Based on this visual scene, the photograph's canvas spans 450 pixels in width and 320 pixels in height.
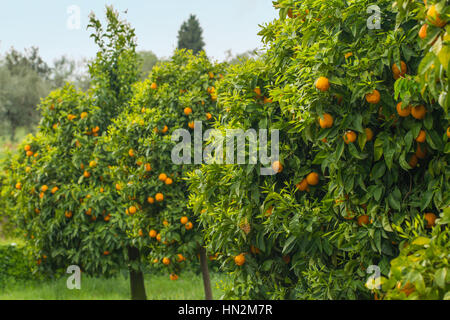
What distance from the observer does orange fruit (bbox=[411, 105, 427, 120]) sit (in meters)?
2.28

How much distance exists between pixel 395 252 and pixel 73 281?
22.4ft

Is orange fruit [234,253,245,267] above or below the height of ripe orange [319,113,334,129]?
below

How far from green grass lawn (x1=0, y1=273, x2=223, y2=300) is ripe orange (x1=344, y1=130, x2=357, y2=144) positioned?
578cm

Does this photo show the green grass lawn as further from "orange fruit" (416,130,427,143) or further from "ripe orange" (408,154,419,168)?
"orange fruit" (416,130,427,143)

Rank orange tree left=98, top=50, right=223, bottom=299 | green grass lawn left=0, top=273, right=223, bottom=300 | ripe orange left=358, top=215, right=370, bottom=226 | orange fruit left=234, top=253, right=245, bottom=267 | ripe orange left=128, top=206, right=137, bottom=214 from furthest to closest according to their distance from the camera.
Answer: green grass lawn left=0, top=273, right=223, bottom=300 < ripe orange left=128, top=206, right=137, bottom=214 < orange tree left=98, top=50, right=223, bottom=299 < orange fruit left=234, top=253, right=245, bottom=267 < ripe orange left=358, top=215, right=370, bottom=226

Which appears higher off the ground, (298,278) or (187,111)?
(187,111)

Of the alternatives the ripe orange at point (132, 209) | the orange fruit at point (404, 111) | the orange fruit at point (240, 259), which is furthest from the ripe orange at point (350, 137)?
the ripe orange at point (132, 209)

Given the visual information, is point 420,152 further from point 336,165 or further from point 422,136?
point 336,165

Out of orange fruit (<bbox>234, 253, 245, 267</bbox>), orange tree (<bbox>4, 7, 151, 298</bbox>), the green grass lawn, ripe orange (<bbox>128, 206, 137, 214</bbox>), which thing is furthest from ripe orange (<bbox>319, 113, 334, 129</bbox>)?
the green grass lawn

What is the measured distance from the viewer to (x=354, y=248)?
246 centimetres

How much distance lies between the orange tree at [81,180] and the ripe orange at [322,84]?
387 cm
